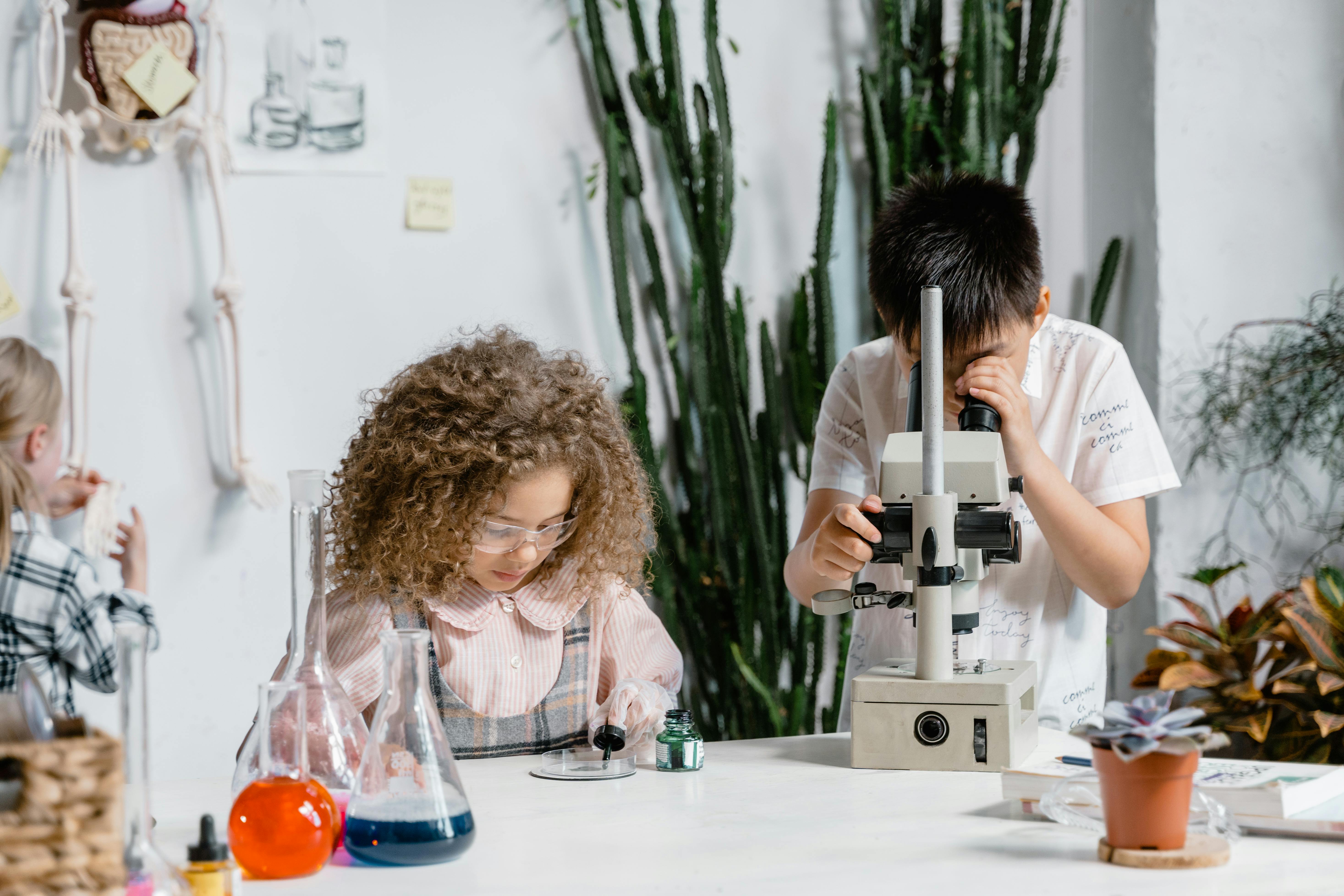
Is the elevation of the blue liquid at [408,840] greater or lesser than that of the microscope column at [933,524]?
lesser

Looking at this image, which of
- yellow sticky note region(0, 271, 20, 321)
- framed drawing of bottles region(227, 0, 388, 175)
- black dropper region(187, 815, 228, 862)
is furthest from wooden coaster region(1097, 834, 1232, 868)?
yellow sticky note region(0, 271, 20, 321)

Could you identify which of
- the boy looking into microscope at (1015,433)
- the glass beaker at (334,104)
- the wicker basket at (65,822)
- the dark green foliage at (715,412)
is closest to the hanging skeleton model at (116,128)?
the glass beaker at (334,104)

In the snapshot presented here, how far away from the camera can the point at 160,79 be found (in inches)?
89.4

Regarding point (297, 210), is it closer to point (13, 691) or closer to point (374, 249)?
point (374, 249)

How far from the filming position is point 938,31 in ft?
8.64

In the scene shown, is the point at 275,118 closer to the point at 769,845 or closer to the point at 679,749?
the point at 679,749

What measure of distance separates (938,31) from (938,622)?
178 cm

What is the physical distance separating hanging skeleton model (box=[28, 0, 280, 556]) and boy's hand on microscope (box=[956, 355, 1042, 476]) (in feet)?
4.96

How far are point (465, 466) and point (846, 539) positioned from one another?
0.44 metres

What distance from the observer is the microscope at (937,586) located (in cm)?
122

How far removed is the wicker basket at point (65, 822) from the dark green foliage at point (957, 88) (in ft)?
6.88

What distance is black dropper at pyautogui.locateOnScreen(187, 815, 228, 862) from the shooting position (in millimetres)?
824

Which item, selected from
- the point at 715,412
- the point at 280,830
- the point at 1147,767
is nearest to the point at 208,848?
the point at 280,830

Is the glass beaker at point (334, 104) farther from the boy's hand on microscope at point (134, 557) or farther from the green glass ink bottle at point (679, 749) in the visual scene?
the green glass ink bottle at point (679, 749)
